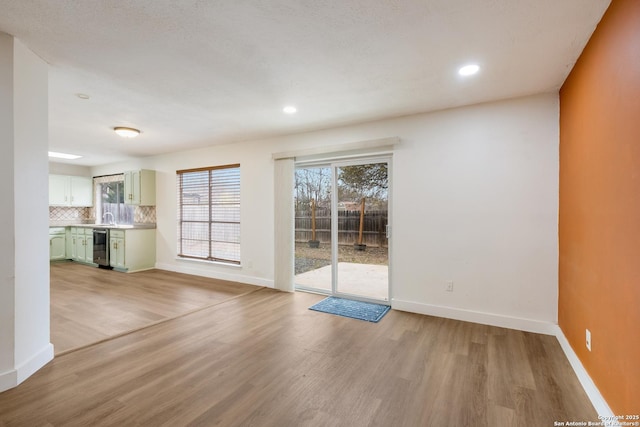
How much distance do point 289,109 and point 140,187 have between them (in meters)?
4.35

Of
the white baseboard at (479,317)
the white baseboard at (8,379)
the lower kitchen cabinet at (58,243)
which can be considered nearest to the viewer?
the white baseboard at (8,379)

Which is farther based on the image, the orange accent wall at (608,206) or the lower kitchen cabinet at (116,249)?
the lower kitchen cabinet at (116,249)

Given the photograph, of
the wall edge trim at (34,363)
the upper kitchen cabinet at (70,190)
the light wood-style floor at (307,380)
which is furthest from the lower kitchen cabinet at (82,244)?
the wall edge trim at (34,363)

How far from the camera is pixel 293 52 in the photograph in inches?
89.4

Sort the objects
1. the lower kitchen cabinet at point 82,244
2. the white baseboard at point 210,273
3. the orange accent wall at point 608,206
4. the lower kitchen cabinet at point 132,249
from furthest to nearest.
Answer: the lower kitchen cabinet at point 82,244
the lower kitchen cabinet at point 132,249
the white baseboard at point 210,273
the orange accent wall at point 608,206

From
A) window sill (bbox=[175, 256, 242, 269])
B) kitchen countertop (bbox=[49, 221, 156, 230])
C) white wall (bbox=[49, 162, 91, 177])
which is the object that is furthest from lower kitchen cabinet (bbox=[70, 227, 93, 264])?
window sill (bbox=[175, 256, 242, 269])

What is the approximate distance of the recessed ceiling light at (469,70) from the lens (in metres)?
2.50

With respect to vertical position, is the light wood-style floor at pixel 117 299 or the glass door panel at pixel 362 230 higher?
the glass door panel at pixel 362 230

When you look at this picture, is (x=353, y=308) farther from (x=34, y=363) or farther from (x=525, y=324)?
(x=34, y=363)

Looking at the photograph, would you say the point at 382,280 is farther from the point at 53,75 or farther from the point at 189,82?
the point at 53,75

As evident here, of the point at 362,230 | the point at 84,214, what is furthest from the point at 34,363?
the point at 84,214

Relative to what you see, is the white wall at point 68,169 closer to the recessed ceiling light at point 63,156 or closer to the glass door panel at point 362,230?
the recessed ceiling light at point 63,156

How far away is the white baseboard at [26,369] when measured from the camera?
6.70 feet

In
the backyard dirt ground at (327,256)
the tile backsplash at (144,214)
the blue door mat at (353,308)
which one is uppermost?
the tile backsplash at (144,214)
